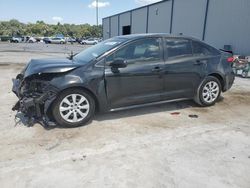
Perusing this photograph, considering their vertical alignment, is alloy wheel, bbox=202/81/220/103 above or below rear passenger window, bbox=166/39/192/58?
below

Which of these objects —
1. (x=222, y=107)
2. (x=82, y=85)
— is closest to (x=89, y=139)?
(x=82, y=85)

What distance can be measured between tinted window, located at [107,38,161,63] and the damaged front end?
117cm

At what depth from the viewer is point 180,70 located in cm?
503

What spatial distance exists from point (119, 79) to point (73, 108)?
98cm

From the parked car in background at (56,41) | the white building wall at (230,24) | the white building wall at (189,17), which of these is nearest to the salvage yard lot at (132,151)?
the white building wall at (230,24)

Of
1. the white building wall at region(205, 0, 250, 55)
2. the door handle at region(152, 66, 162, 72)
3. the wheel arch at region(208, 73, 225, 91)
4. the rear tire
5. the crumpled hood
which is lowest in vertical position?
the rear tire

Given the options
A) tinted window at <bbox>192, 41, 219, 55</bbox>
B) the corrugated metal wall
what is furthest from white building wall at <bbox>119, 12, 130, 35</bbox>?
tinted window at <bbox>192, 41, 219, 55</bbox>

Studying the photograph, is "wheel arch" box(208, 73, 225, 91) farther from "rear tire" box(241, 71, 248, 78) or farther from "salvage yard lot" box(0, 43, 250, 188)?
"rear tire" box(241, 71, 248, 78)

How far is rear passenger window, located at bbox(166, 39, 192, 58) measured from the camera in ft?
16.3

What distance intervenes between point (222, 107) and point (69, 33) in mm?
92349

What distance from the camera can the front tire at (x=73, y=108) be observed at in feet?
13.5

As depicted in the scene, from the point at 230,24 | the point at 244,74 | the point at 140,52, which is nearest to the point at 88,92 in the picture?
the point at 140,52

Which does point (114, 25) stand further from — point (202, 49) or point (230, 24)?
point (202, 49)

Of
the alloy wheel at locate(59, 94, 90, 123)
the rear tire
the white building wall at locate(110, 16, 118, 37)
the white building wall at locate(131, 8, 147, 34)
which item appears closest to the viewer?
the alloy wheel at locate(59, 94, 90, 123)
